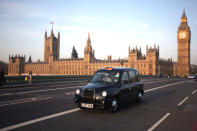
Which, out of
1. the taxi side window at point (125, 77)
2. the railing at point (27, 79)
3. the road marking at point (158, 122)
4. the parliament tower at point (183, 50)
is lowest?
the road marking at point (158, 122)

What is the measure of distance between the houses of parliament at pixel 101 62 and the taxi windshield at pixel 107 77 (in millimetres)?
72517

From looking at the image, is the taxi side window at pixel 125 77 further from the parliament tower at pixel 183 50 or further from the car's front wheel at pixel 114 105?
the parliament tower at pixel 183 50

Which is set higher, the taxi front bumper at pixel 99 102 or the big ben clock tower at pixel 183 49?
the big ben clock tower at pixel 183 49

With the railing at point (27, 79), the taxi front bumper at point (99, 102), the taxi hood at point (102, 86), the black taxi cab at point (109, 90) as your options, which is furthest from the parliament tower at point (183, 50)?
the taxi front bumper at point (99, 102)

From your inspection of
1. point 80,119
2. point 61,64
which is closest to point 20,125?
point 80,119

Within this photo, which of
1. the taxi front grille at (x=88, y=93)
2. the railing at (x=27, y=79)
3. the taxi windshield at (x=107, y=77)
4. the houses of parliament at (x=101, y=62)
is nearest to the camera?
the taxi front grille at (x=88, y=93)

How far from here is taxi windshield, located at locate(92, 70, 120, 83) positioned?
830cm

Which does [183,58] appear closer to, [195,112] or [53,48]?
[53,48]

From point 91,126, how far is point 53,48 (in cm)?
14799

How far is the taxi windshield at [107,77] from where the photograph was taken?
8.30 m

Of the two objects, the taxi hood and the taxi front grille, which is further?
the taxi hood

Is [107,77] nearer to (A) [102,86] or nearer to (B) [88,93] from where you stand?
(A) [102,86]

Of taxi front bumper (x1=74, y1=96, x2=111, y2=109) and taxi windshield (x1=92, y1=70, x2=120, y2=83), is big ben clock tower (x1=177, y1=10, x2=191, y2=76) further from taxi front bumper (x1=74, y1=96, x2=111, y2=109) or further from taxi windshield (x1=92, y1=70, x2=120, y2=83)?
taxi front bumper (x1=74, y1=96, x2=111, y2=109)

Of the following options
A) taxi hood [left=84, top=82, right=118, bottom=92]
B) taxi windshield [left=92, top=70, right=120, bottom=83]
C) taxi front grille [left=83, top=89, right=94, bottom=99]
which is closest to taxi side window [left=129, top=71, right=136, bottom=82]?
taxi windshield [left=92, top=70, right=120, bottom=83]
